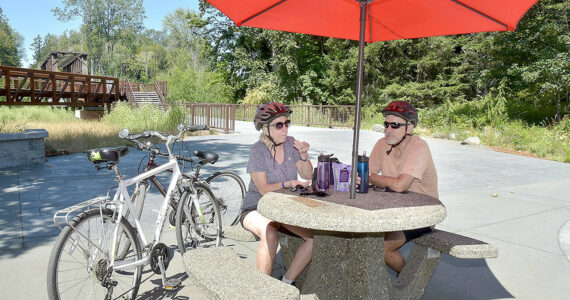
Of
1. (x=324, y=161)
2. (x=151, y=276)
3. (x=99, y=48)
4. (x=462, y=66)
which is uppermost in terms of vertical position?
(x=99, y=48)

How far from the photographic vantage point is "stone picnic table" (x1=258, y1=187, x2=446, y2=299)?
248 centimetres

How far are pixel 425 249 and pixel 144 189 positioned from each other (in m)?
2.23

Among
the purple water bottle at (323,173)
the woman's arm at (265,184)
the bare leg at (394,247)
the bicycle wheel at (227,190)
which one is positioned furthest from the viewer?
the bicycle wheel at (227,190)

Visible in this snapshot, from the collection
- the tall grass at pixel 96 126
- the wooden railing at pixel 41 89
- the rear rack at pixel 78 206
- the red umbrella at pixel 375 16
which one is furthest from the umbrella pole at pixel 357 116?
the wooden railing at pixel 41 89

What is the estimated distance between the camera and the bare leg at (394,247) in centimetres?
332

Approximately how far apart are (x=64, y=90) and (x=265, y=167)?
24.9 meters

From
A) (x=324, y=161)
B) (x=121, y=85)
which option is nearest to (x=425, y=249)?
(x=324, y=161)

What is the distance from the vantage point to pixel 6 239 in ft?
14.9

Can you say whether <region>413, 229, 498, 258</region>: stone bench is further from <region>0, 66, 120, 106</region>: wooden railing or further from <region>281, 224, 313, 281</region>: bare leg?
<region>0, 66, 120, 106</region>: wooden railing

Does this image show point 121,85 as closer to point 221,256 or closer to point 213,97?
point 213,97

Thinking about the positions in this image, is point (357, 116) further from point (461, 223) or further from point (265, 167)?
point (461, 223)

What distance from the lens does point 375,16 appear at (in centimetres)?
382

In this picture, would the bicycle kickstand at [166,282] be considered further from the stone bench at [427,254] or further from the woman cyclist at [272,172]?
the stone bench at [427,254]

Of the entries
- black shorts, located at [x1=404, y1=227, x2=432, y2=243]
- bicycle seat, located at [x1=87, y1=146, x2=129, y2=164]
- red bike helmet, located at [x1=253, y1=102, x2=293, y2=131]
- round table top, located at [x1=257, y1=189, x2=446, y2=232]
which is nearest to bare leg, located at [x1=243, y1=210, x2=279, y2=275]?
round table top, located at [x1=257, y1=189, x2=446, y2=232]
